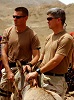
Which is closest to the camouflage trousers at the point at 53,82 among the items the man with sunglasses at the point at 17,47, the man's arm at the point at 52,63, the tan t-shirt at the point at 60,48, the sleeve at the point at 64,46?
the tan t-shirt at the point at 60,48

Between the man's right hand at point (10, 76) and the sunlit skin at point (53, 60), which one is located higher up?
the sunlit skin at point (53, 60)

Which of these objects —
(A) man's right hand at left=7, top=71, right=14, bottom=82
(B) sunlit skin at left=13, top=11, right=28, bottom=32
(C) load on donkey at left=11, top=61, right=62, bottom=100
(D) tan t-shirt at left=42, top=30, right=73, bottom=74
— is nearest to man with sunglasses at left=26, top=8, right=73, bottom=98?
(D) tan t-shirt at left=42, top=30, right=73, bottom=74

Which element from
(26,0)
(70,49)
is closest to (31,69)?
(70,49)

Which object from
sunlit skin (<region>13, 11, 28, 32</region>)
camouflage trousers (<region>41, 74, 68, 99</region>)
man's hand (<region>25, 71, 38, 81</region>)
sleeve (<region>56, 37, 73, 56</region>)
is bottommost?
camouflage trousers (<region>41, 74, 68, 99</region>)

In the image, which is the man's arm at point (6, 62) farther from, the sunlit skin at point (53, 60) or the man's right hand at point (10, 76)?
the sunlit skin at point (53, 60)

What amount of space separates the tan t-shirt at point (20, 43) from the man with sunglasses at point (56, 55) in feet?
1.91

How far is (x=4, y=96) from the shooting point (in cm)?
504

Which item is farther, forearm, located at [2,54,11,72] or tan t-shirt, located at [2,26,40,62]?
tan t-shirt, located at [2,26,40,62]

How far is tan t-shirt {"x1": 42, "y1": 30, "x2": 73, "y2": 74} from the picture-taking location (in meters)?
4.08

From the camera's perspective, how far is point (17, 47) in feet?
16.1

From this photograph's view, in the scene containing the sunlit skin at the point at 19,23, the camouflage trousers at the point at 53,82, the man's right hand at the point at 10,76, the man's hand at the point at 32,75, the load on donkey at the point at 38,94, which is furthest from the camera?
the sunlit skin at the point at 19,23

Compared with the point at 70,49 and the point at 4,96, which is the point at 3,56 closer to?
the point at 4,96

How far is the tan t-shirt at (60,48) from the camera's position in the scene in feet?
13.4

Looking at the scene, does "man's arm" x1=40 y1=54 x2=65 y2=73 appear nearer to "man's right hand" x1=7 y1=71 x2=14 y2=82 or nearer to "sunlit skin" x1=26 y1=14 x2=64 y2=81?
"sunlit skin" x1=26 y1=14 x2=64 y2=81
